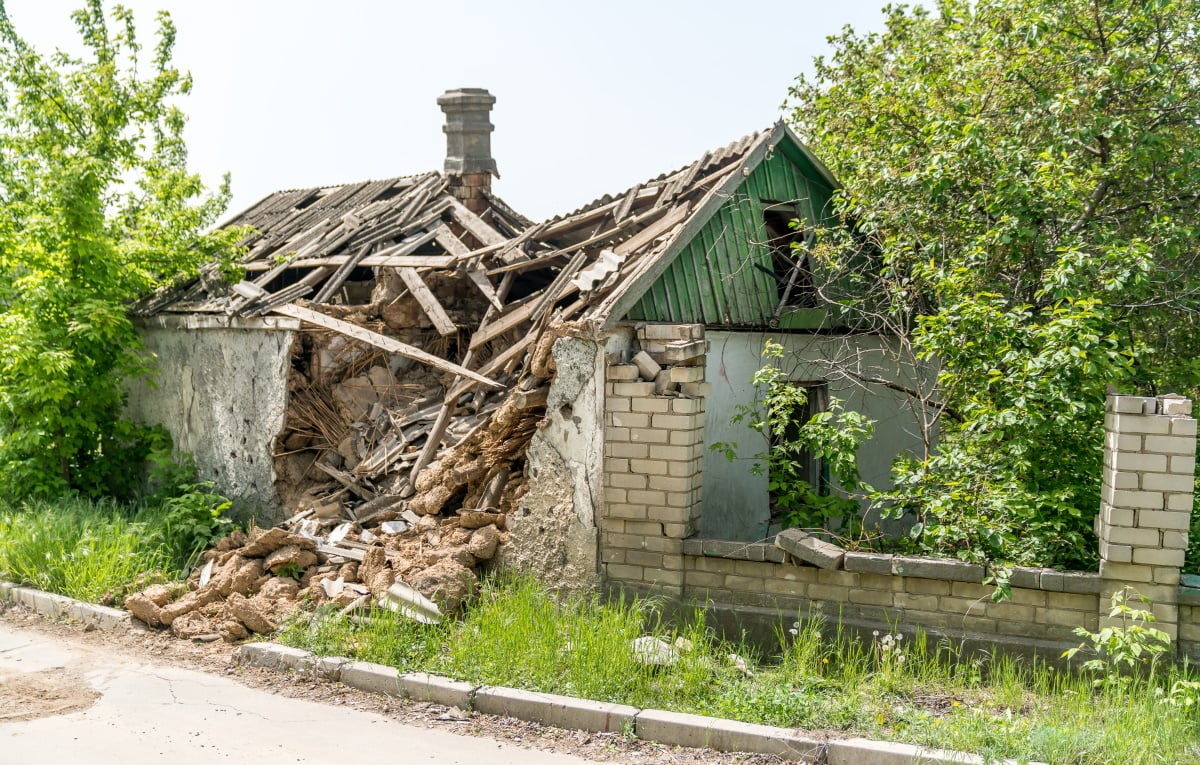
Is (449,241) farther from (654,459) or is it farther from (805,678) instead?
(805,678)

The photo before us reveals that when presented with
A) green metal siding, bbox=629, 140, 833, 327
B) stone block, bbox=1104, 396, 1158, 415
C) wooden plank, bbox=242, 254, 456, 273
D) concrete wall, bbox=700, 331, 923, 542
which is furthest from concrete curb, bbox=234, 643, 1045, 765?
wooden plank, bbox=242, 254, 456, 273

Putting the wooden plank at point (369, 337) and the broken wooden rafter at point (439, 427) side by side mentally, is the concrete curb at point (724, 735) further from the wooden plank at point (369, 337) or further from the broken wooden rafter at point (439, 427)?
the wooden plank at point (369, 337)

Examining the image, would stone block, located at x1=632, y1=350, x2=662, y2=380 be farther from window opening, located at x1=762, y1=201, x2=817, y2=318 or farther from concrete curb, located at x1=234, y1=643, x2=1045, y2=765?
concrete curb, located at x1=234, y1=643, x2=1045, y2=765

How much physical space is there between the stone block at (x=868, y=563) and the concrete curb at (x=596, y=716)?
1.70m

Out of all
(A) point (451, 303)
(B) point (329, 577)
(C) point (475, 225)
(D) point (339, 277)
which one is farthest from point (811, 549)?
(D) point (339, 277)

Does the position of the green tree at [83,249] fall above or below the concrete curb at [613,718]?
above

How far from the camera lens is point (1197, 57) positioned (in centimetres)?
966

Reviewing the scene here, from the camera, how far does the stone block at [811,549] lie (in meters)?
7.50

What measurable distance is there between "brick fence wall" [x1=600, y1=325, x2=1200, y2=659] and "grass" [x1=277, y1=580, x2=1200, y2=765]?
0.78 feet

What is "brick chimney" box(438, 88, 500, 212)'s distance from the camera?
12969mm

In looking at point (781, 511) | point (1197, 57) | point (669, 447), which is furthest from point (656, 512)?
point (1197, 57)

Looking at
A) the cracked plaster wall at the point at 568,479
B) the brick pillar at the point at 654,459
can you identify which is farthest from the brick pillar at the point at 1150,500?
the cracked plaster wall at the point at 568,479

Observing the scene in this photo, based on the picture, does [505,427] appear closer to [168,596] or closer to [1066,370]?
[168,596]

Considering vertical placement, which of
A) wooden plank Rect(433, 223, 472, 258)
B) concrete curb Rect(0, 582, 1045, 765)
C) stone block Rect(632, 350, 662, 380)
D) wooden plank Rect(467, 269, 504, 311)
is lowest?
concrete curb Rect(0, 582, 1045, 765)
